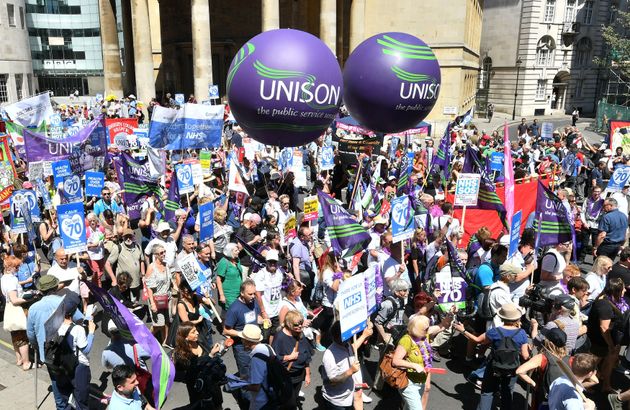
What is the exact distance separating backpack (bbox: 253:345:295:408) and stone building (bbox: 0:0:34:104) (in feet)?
159

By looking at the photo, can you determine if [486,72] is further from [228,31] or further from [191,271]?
Result: [191,271]

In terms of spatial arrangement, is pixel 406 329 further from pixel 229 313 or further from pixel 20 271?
pixel 20 271

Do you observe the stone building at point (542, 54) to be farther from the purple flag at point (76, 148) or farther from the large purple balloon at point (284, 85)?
the large purple balloon at point (284, 85)

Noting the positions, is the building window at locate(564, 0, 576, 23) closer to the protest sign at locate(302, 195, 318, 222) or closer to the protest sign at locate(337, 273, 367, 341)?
the protest sign at locate(302, 195, 318, 222)

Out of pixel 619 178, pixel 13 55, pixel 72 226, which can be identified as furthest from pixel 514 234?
pixel 13 55

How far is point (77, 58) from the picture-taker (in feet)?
236

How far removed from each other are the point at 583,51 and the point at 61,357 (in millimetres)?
65796

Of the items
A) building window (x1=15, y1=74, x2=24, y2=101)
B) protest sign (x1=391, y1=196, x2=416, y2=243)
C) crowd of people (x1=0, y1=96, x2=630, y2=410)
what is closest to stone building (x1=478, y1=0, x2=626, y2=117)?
building window (x1=15, y1=74, x2=24, y2=101)

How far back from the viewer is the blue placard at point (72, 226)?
7.48 metres

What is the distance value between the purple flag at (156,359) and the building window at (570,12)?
62204mm

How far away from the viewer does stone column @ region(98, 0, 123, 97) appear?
31.4 meters

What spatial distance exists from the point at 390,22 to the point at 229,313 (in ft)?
114

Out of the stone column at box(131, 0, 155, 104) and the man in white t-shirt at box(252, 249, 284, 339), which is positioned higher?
the stone column at box(131, 0, 155, 104)

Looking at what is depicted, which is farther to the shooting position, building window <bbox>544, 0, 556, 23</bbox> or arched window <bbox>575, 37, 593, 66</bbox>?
arched window <bbox>575, 37, 593, 66</bbox>
